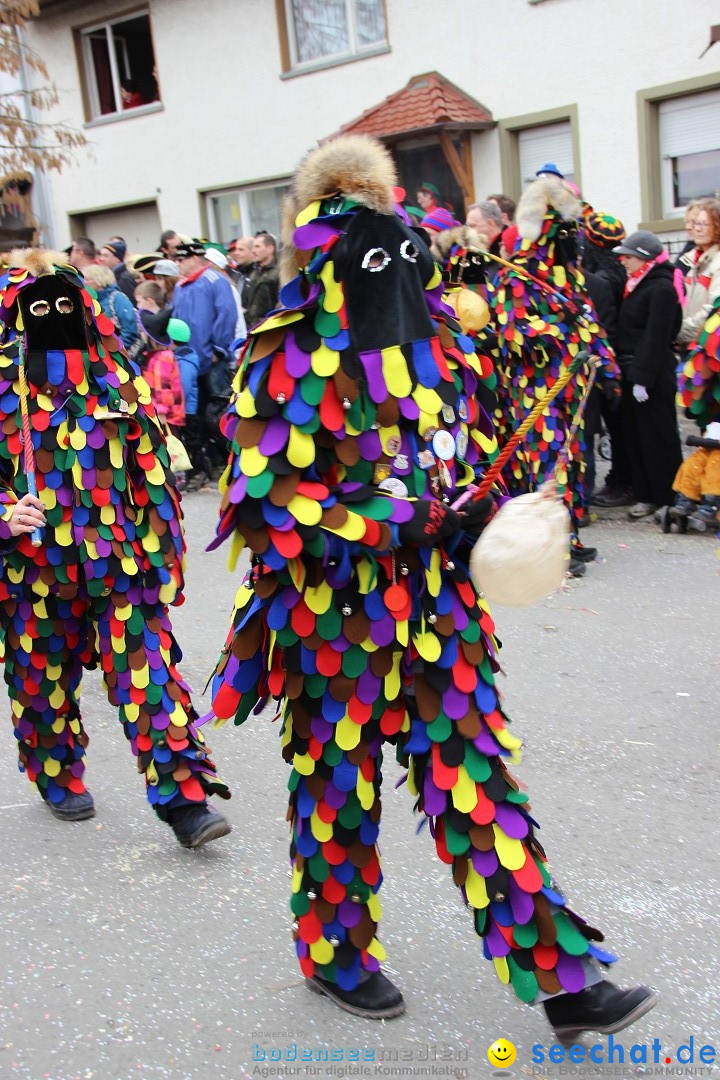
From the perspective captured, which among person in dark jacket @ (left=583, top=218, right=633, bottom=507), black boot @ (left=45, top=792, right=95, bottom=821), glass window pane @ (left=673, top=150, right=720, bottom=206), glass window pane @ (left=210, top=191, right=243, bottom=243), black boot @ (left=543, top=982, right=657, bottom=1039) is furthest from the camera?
glass window pane @ (left=210, top=191, right=243, bottom=243)

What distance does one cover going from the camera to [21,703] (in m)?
3.93

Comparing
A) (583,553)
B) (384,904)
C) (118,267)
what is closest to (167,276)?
(118,267)

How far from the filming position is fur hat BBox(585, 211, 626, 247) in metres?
A: 8.73

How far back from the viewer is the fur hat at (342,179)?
2.56 m

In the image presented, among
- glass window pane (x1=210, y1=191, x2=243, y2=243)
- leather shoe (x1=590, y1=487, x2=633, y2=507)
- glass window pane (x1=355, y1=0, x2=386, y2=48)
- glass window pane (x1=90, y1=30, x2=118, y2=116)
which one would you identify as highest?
glass window pane (x1=90, y1=30, x2=118, y2=116)

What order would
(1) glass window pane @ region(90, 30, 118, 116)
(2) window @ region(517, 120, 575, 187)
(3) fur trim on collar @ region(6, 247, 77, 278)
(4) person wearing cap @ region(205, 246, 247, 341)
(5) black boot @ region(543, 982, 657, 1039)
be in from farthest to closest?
(1) glass window pane @ region(90, 30, 118, 116)
(2) window @ region(517, 120, 575, 187)
(4) person wearing cap @ region(205, 246, 247, 341)
(3) fur trim on collar @ region(6, 247, 77, 278)
(5) black boot @ region(543, 982, 657, 1039)

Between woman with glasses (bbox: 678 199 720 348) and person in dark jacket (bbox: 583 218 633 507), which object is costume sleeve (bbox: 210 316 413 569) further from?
person in dark jacket (bbox: 583 218 633 507)

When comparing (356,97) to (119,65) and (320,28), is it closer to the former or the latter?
(320,28)

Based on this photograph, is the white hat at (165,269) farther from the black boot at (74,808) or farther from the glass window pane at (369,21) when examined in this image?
the black boot at (74,808)

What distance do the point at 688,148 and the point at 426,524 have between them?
36.8 ft

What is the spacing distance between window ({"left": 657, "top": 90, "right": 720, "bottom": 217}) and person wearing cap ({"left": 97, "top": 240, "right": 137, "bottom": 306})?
5.73m

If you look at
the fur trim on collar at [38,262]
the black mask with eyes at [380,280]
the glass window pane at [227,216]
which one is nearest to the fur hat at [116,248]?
the glass window pane at [227,216]

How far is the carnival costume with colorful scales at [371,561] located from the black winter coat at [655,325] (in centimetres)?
542

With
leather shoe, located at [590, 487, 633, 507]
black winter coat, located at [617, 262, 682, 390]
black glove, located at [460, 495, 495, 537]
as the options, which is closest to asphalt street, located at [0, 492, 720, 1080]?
black glove, located at [460, 495, 495, 537]
